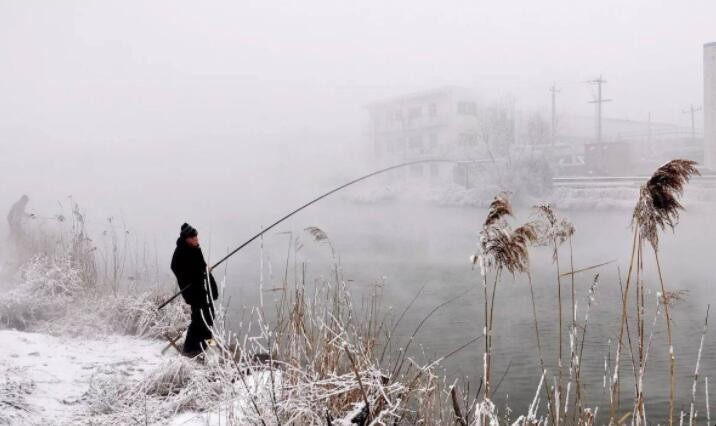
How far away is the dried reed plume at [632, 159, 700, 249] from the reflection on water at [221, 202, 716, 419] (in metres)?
1.28

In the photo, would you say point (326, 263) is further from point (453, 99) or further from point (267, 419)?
point (453, 99)

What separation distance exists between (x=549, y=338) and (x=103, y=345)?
700 centimetres

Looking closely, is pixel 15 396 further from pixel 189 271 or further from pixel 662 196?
pixel 662 196

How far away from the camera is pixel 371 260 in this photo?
20.5 m

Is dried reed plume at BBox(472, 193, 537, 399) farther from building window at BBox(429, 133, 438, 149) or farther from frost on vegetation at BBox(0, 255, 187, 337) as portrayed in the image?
building window at BBox(429, 133, 438, 149)

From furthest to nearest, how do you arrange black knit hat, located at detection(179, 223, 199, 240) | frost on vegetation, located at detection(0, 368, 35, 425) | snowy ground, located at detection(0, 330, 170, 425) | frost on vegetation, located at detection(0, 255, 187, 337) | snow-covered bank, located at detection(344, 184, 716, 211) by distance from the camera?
snow-covered bank, located at detection(344, 184, 716, 211)
frost on vegetation, located at detection(0, 255, 187, 337)
black knit hat, located at detection(179, 223, 199, 240)
snowy ground, located at detection(0, 330, 170, 425)
frost on vegetation, located at detection(0, 368, 35, 425)

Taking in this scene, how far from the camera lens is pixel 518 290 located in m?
14.7

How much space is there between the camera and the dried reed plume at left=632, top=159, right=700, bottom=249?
7.51ft

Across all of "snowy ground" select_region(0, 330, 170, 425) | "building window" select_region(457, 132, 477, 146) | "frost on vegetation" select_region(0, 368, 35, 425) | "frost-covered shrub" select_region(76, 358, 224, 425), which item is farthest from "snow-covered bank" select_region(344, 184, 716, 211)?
"frost on vegetation" select_region(0, 368, 35, 425)

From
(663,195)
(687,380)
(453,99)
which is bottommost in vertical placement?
(687,380)

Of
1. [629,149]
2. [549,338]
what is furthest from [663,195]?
[629,149]

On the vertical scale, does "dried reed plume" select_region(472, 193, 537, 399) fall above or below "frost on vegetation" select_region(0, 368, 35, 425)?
above

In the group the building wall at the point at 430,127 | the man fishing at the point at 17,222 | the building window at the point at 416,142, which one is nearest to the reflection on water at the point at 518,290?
the man fishing at the point at 17,222

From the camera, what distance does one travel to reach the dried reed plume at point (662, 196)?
229 centimetres
